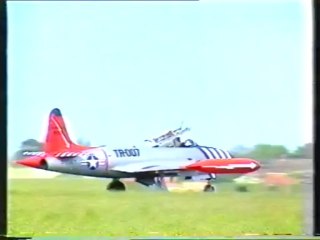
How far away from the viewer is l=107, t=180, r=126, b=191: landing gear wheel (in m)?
3.37

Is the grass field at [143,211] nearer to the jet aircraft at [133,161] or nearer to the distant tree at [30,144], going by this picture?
the jet aircraft at [133,161]

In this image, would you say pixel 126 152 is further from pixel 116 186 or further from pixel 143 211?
pixel 143 211

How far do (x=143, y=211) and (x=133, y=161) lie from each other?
0.78 ft

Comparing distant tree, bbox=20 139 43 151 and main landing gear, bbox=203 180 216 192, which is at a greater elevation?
distant tree, bbox=20 139 43 151

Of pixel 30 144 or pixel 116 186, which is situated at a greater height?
pixel 30 144

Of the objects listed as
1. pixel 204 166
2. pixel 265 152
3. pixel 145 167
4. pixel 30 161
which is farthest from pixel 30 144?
pixel 265 152

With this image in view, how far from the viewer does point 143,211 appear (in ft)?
11.1

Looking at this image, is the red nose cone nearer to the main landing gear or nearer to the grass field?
the grass field

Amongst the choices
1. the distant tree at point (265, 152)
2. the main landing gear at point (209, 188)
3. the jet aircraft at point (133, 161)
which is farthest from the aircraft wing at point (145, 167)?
the distant tree at point (265, 152)

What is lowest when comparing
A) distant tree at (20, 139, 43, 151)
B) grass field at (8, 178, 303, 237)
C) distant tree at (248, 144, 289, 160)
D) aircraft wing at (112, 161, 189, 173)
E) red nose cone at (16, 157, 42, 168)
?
grass field at (8, 178, 303, 237)

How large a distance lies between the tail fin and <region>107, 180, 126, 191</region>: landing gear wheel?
0.21 metres

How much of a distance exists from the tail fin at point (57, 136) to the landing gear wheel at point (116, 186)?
0.21m

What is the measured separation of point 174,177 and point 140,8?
2.63 feet

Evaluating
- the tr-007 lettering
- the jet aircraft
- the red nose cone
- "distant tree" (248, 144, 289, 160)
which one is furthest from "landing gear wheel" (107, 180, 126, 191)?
"distant tree" (248, 144, 289, 160)
